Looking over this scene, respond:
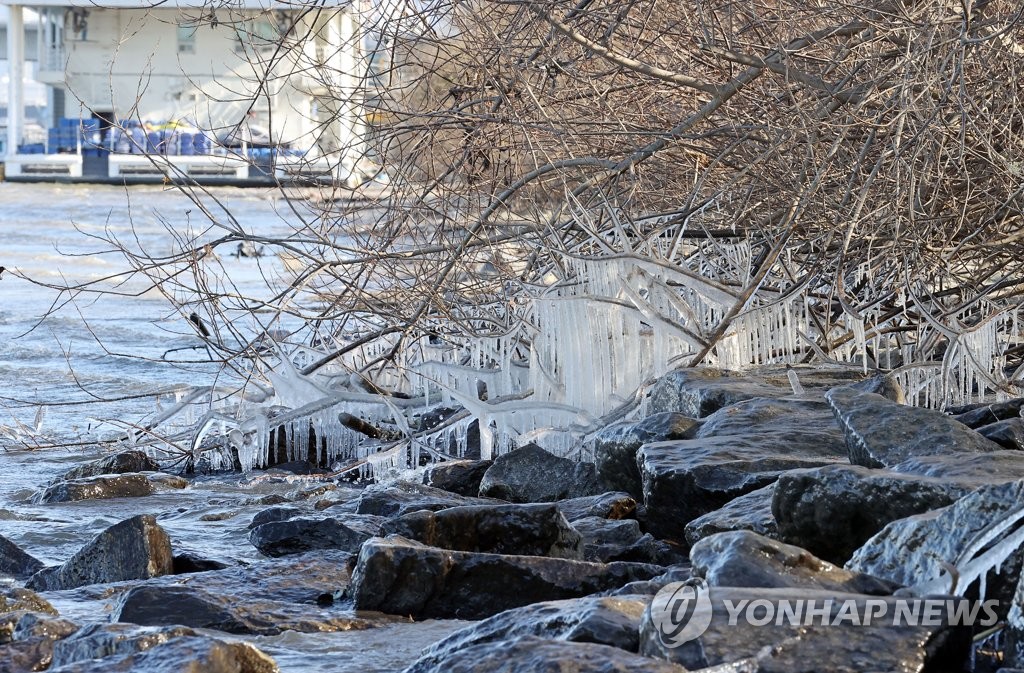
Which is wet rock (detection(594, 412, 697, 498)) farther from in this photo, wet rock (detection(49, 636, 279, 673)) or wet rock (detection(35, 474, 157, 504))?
wet rock (detection(49, 636, 279, 673))

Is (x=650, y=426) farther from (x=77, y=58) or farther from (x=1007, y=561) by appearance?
(x=77, y=58)

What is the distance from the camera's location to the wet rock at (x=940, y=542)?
3.15m

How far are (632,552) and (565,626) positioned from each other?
1716mm

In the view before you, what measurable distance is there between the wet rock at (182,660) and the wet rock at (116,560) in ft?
5.07

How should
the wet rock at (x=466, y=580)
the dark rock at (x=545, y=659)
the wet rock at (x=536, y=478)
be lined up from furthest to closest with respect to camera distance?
the wet rock at (x=536, y=478)
the wet rock at (x=466, y=580)
the dark rock at (x=545, y=659)

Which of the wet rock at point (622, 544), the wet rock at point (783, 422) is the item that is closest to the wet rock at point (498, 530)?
the wet rock at point (622, 544)

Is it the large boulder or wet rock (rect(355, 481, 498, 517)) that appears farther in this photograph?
wet rock (rect(355, 481, 498, 517))

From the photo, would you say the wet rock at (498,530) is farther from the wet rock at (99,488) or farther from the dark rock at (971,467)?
the wet rock at (99,488)

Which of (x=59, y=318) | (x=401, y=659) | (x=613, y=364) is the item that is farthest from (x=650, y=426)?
(x=59, y=318)

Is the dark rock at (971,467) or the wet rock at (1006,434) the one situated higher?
the wet rock at (1006,434)

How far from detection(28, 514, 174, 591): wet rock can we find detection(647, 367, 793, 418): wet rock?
2.45 metres

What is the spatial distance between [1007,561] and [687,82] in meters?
3.55

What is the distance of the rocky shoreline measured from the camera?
3.03m

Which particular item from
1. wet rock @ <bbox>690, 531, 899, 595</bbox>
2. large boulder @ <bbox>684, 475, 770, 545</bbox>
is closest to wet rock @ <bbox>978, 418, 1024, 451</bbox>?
large boulder @ <bbox>684, 475, 770, 545</bbox>
